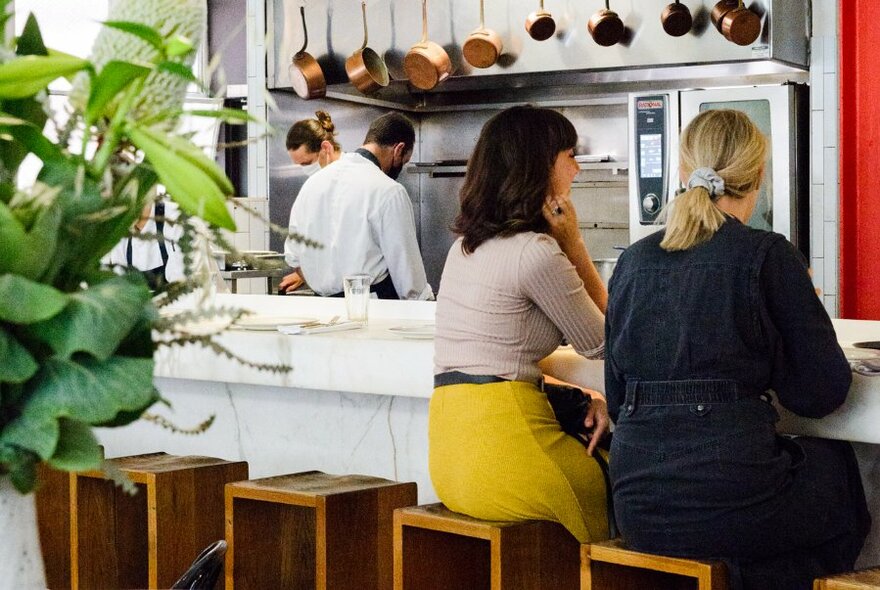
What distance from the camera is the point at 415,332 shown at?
9.93ft

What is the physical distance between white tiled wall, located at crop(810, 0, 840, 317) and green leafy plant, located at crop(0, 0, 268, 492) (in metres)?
4.16

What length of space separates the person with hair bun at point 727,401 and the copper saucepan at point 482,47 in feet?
9.68

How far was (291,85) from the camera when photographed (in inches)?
221

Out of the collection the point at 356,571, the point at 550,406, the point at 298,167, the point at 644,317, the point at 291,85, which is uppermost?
the point at 291,85

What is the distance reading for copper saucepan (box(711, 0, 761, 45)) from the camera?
180 inches

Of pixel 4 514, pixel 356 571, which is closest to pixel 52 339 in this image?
pixel 4 514

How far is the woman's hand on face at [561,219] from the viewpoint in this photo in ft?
8.43

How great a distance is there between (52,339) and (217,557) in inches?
27.4

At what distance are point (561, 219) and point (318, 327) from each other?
786 millimetres

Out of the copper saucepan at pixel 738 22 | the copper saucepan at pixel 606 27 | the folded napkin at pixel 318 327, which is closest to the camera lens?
the folded napkin at pixel 318 327

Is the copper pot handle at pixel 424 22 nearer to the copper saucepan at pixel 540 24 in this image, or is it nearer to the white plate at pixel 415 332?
the copper saucepan at pixel 540 24

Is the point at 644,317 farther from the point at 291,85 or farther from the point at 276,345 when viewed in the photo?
the point at 291,85

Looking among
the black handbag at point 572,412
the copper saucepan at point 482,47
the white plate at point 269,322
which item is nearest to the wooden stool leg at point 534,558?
the black handbag at point 572,412

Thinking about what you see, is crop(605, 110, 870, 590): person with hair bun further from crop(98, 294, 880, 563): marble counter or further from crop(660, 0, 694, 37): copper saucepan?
crop(660, 0, 694, 37): copper saucepan
